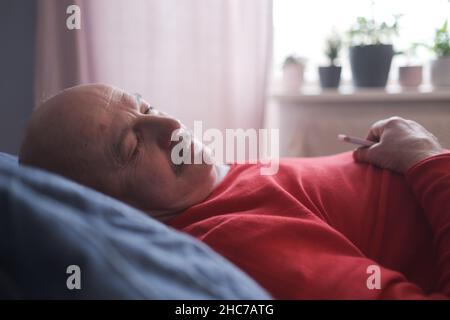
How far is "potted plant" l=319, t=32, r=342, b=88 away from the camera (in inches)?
65.3

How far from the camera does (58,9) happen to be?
4.29ft

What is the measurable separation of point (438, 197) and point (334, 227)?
0.17m

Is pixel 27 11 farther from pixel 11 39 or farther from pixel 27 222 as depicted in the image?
pixel 27 222

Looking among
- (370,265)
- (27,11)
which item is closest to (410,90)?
(370,265)

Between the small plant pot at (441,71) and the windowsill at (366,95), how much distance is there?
3 centimetres

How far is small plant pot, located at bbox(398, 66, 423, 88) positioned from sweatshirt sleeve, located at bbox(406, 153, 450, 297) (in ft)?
3.07

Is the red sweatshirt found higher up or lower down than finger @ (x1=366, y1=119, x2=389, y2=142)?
lower down

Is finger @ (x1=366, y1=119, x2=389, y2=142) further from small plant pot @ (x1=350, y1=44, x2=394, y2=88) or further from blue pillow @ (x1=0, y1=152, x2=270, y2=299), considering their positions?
small plant pot @ (x1=350, y1=44, x2=394, y2=88)

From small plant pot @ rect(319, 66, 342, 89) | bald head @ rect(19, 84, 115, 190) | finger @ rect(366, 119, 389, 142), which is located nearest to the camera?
bald head @ rect(19, 84, 115, 190)

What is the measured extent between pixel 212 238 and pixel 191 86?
970 mm

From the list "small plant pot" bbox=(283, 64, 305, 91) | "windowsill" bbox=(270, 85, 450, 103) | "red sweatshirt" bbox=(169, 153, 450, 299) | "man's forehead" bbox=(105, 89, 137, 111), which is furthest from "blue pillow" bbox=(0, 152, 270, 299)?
"small plant pot" bbox=(283, 64, 305, 91)

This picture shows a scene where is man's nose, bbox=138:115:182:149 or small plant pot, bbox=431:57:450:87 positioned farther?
small plant pot, bbox=431:57:450:87

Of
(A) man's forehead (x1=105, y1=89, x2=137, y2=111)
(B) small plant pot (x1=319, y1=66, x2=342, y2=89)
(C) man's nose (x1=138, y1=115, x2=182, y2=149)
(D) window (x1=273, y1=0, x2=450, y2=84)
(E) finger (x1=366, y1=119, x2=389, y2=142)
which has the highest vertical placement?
(D) window (x1=273, y1=0, x2=450, y2=84)

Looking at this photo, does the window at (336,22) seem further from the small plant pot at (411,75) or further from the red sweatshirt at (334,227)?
the red sweatshirt at (334,227)
